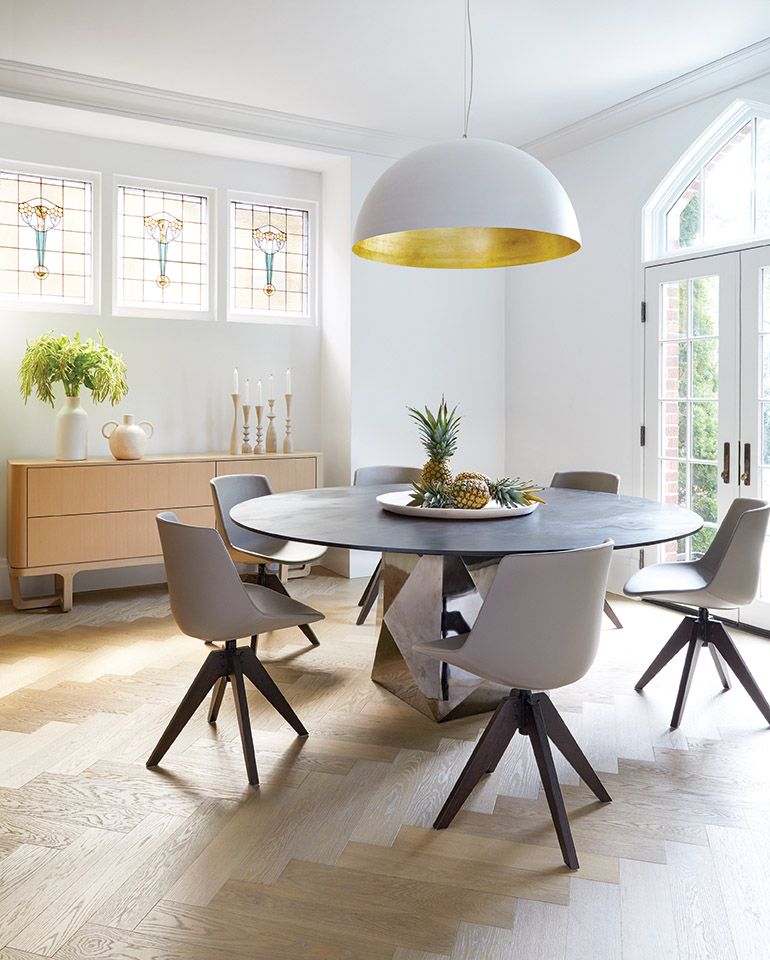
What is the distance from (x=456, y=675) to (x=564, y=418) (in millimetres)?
2897

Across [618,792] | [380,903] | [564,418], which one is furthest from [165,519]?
[564,418]

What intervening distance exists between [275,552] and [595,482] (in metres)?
1.77

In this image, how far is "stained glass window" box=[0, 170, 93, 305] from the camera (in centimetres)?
503

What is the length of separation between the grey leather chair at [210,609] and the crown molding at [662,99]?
11.5ft

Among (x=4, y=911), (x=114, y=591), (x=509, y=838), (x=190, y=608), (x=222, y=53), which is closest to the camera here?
(x=4, y=911)

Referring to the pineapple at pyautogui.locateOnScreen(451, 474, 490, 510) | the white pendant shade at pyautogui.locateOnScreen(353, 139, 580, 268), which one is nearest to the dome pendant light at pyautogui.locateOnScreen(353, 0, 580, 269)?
the white pendant shade at pyautogui.locateOnScreen(353, 139, 580, 268)

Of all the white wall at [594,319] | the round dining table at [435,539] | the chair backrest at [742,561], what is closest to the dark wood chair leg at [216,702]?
the round dining table at [435,539]

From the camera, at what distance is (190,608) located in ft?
8.61

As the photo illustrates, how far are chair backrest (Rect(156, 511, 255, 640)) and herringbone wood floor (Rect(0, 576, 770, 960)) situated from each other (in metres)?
0.49

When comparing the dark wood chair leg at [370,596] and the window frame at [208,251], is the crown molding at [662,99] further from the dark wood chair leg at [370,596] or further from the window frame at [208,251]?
the dark wood chair leg at [370,596]

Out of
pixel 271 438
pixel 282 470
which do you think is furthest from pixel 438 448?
pixel 271 438

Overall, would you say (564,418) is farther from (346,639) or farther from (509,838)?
(509,838)

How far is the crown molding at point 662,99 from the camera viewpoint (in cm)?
411

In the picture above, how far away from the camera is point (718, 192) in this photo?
4539mm
